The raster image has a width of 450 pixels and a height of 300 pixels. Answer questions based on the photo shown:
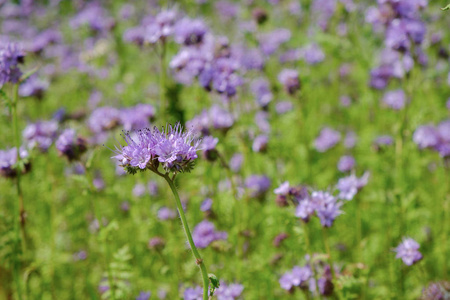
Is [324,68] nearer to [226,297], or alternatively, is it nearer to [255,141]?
[255,141]

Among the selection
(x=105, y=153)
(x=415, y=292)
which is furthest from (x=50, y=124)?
(x=415, y=292)

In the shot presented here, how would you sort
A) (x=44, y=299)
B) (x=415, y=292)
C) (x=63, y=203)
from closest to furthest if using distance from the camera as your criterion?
(x=415, y=292), (x=44, y=299), (x=63, y=203)

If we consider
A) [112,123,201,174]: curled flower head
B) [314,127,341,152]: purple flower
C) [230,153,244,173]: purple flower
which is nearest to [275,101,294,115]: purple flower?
[314,127,341,152]: purple flower

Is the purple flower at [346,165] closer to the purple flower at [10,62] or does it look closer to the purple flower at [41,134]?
the purple flower at [41,134]

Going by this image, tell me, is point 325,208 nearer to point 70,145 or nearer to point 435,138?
point 435,138

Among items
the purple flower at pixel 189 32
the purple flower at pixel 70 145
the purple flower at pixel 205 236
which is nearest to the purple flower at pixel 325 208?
the purple flower at pixel 205 236

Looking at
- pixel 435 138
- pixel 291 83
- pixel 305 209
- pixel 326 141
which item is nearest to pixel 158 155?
pixel 305 209
